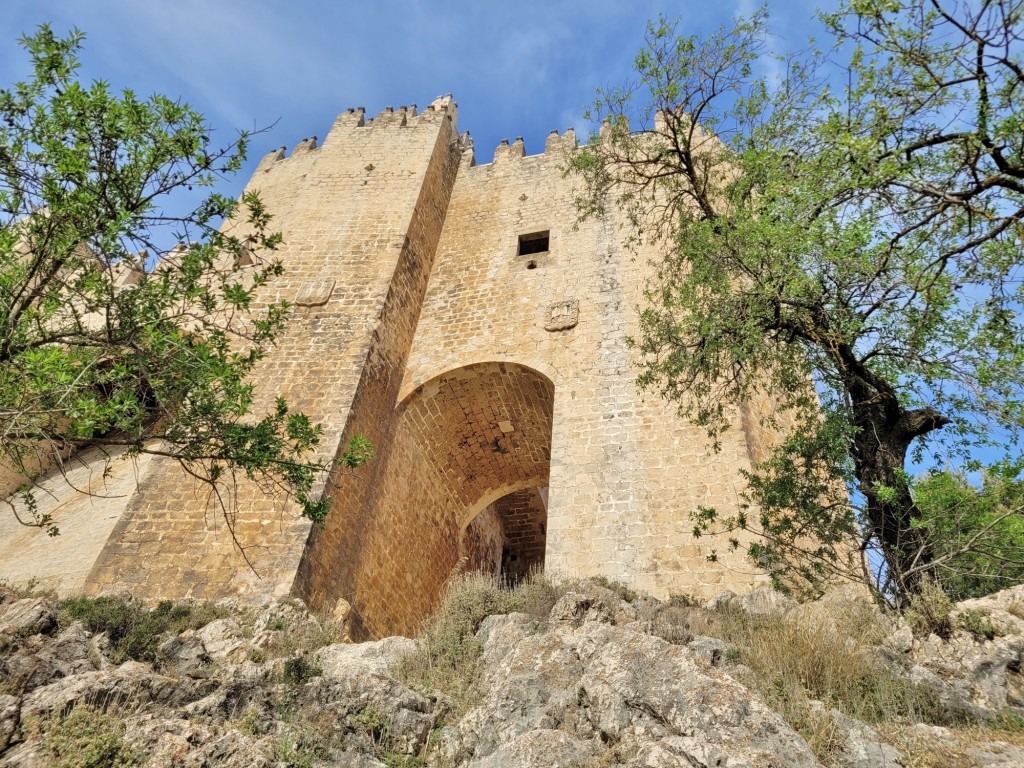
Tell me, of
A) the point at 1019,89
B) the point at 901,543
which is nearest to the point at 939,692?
the point at 901,543

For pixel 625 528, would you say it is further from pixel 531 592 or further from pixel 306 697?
pixel 306 697

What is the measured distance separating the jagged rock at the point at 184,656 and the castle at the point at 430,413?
55.3 inches

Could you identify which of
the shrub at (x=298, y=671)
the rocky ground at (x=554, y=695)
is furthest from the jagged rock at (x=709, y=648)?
the shrub at (x=298, y=671)

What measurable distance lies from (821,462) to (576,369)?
3.88 metres

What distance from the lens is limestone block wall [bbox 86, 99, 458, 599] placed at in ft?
25.0

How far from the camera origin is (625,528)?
769 cm

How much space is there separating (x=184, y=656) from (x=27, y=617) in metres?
1.13

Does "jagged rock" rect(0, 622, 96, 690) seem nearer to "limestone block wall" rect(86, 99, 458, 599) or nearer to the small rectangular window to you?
"limestone block wall" rect(86, 99, 458, 599)

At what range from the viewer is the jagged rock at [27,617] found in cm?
484

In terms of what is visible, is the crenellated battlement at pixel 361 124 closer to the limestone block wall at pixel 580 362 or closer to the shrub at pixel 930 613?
the limestone block wall at pixel 580 362

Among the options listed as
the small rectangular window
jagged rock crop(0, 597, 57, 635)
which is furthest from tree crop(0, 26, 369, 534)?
the small rectangular window

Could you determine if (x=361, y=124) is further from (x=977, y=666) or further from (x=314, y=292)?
(x=977, y=666)

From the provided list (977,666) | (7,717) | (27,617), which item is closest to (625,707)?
(977,666)

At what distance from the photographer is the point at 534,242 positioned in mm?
12695
